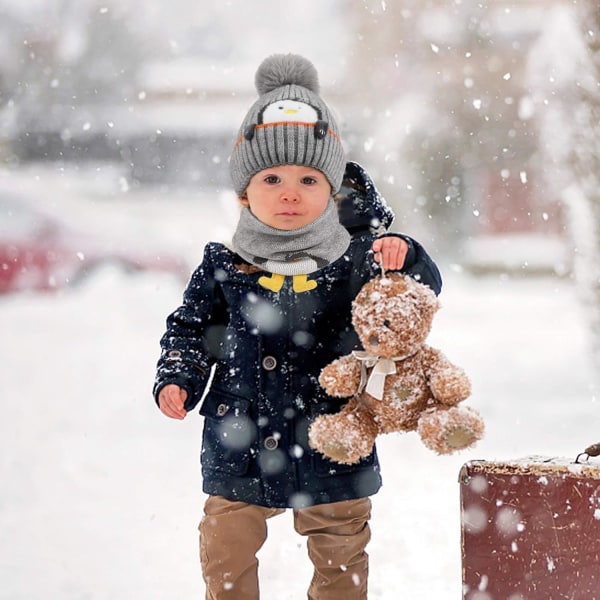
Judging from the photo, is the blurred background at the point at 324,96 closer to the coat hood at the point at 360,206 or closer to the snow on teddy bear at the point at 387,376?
the coat hood at the point at 360,206

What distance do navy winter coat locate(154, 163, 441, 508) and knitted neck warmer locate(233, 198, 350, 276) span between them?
0.05m

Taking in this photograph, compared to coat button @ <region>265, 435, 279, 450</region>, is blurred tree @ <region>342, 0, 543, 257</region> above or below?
above

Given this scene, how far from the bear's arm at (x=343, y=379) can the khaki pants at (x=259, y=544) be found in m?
0.36

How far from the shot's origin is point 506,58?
15.6m

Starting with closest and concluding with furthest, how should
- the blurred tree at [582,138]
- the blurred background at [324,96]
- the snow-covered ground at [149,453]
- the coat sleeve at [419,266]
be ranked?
the coat sleeve at [419,266]
the snow-covered ground at [149,453]
the blurred tree at [582,138]
the blurred background at [324,96]

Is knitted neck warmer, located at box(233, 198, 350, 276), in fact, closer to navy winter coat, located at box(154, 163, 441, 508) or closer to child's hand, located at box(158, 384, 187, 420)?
navy winter coat, located at box(154, 163, 441, 508)

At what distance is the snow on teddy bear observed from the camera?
1.98m

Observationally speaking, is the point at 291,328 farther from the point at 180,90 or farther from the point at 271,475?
the point at 180,90

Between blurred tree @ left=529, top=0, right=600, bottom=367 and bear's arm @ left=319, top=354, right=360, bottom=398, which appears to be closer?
bear's arm @ left=319, top=354, right=360, bottom=398

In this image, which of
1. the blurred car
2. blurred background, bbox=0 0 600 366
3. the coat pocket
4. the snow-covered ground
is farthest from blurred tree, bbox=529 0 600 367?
the blurred car

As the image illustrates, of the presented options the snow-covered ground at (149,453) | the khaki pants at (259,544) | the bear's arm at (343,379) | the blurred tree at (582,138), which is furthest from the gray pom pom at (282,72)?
the blurred tree at (582,138)

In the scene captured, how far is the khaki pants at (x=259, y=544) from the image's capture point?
87.9 inches

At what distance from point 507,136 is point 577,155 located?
11232 mm

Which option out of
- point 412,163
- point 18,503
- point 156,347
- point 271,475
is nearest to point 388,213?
point 271,475
